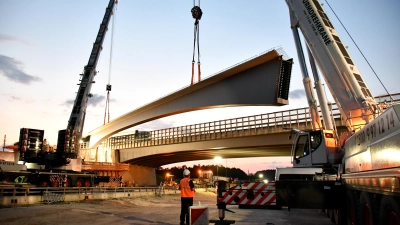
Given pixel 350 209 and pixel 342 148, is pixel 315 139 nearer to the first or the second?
pixel 342 148

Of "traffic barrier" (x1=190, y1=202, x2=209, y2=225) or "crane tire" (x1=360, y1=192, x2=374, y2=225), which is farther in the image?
"traffic barrier" (x1=190, y1=202, x2=209, y2=225)

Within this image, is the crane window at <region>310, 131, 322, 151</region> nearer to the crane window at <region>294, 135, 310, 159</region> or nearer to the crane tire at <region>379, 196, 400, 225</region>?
the crane window at <region>294, 135, 310, 159</region>

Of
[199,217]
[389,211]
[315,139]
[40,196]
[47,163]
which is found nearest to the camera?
[389,211]

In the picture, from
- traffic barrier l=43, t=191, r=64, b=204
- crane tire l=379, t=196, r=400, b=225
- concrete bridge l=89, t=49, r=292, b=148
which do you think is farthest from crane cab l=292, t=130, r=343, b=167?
traffic barrier l=43, t=191, r=64, b=204

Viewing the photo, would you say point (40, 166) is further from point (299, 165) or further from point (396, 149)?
point (396, 149)

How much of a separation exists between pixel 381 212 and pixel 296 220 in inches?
311

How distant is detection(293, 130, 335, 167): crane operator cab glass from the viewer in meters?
13.5

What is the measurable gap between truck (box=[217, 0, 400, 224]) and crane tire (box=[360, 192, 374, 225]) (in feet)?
0.06

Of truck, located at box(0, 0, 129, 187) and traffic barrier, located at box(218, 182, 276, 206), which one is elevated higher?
truck, located at box(0, 0, 129, 187)

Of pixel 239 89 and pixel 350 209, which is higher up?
pixel 239 89

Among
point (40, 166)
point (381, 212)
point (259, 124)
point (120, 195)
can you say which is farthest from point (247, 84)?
point (381, 212)

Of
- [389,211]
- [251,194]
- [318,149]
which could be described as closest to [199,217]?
[251,194]

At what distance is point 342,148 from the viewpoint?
40.9 feet

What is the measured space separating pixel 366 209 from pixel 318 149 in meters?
6.48
